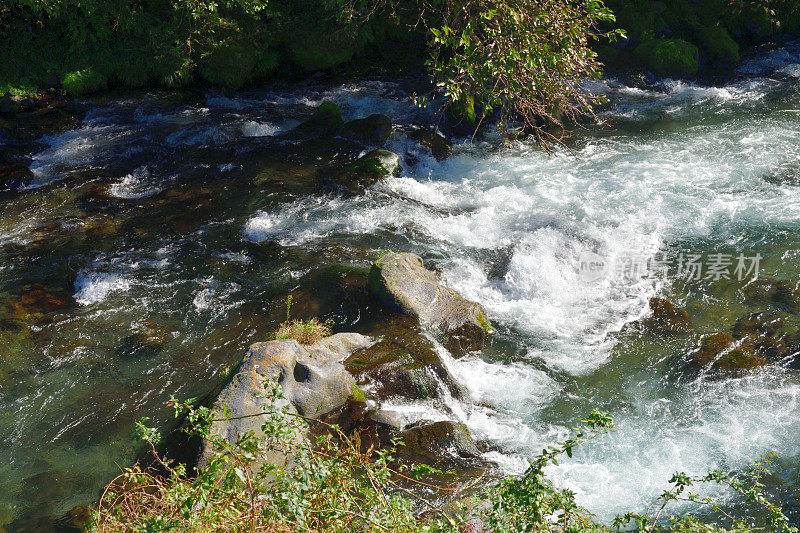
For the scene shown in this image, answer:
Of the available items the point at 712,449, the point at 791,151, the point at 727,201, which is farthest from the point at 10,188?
the point at 791,151

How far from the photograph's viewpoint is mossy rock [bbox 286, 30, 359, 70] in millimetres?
15086

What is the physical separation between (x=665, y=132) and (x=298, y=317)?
9.26 metres

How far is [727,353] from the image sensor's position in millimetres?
6812

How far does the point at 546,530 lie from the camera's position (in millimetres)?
3525

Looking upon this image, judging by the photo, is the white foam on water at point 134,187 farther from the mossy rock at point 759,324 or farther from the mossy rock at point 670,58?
the mossy rock at point 670,58

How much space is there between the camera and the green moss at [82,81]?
44.9ft

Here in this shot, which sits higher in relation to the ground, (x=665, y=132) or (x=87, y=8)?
(x=87, y=8)

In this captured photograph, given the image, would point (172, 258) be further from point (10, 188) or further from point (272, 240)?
point (10, 188)

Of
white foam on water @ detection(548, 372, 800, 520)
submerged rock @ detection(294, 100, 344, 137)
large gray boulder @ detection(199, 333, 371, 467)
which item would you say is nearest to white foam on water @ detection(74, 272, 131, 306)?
large gray boulder @ detection(199, 333, 371, 467)

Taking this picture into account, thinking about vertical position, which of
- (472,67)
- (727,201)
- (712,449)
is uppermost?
(472,67)

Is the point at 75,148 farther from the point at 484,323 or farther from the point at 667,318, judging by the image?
the point at 667,318

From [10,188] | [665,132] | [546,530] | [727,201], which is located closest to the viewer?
[546,530]

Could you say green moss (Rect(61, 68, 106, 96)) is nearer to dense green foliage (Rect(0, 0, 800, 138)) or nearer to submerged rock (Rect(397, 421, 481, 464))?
dense green foliage (Rect(0, 0, 800, 138))

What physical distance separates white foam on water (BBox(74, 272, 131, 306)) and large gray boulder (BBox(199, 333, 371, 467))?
10.6ft
